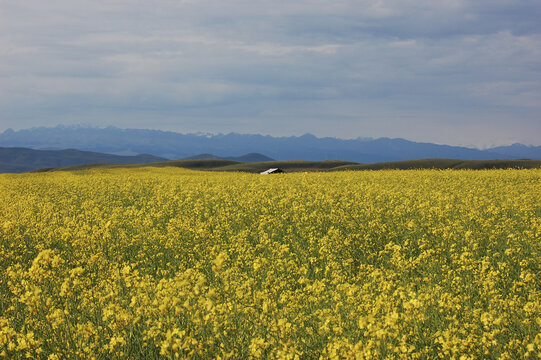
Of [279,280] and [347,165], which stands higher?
[347,165]

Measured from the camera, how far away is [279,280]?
6.80 meters

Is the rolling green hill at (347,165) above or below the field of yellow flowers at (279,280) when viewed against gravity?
above

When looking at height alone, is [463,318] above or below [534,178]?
below

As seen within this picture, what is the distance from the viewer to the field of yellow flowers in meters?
4.29

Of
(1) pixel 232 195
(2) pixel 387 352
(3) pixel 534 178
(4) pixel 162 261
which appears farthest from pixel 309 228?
(3) pixel 534 178

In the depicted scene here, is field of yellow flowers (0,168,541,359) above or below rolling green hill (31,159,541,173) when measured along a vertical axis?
below

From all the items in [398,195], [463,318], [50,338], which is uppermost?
[398,195]

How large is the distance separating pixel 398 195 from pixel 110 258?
909 cm

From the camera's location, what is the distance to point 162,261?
8969 millimetres

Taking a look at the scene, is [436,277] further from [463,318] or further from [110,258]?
[110,258]

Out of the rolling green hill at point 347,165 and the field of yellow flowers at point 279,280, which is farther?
the rolling green hill at point 347,165

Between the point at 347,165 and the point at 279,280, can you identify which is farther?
the point at 347,165

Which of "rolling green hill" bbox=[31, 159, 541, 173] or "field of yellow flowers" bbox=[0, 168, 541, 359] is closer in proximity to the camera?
"field of yellow flowers" bbox=[0, 168, 541, 359]

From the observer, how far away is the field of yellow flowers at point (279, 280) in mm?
4285
